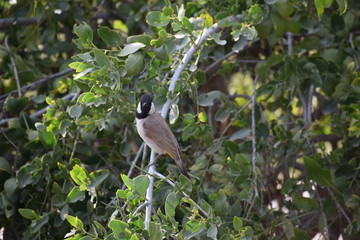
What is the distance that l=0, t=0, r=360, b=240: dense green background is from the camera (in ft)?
11.7

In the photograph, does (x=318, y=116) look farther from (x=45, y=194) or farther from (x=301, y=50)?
(x=45, y=194)

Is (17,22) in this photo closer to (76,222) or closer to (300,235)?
(76,222)

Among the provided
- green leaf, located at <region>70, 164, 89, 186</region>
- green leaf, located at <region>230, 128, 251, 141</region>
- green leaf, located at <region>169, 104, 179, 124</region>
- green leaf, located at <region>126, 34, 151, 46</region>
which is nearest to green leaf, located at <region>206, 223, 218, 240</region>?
green leaf, located at <region>169, 104, 179, 124</region>

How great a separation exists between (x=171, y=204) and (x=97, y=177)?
0.83 metres

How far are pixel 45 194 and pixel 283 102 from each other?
5.40 ft

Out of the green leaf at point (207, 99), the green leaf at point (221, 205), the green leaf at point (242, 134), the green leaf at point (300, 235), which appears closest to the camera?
the green leaf at point (221, 205)

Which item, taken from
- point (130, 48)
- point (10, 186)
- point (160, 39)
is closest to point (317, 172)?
point (160, 39)

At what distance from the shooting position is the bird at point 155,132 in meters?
3.92

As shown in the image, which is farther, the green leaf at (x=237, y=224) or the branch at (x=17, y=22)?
the branch at (x=17, y=22)

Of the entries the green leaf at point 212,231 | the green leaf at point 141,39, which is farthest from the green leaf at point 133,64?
the green leaf at point 212,231

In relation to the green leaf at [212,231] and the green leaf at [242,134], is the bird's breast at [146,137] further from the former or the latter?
the green leaf at [212,231]

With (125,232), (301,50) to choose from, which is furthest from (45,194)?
(301,50)

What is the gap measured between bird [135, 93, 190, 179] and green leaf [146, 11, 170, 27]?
17.3 inches

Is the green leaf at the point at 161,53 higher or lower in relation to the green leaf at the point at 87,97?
higher
